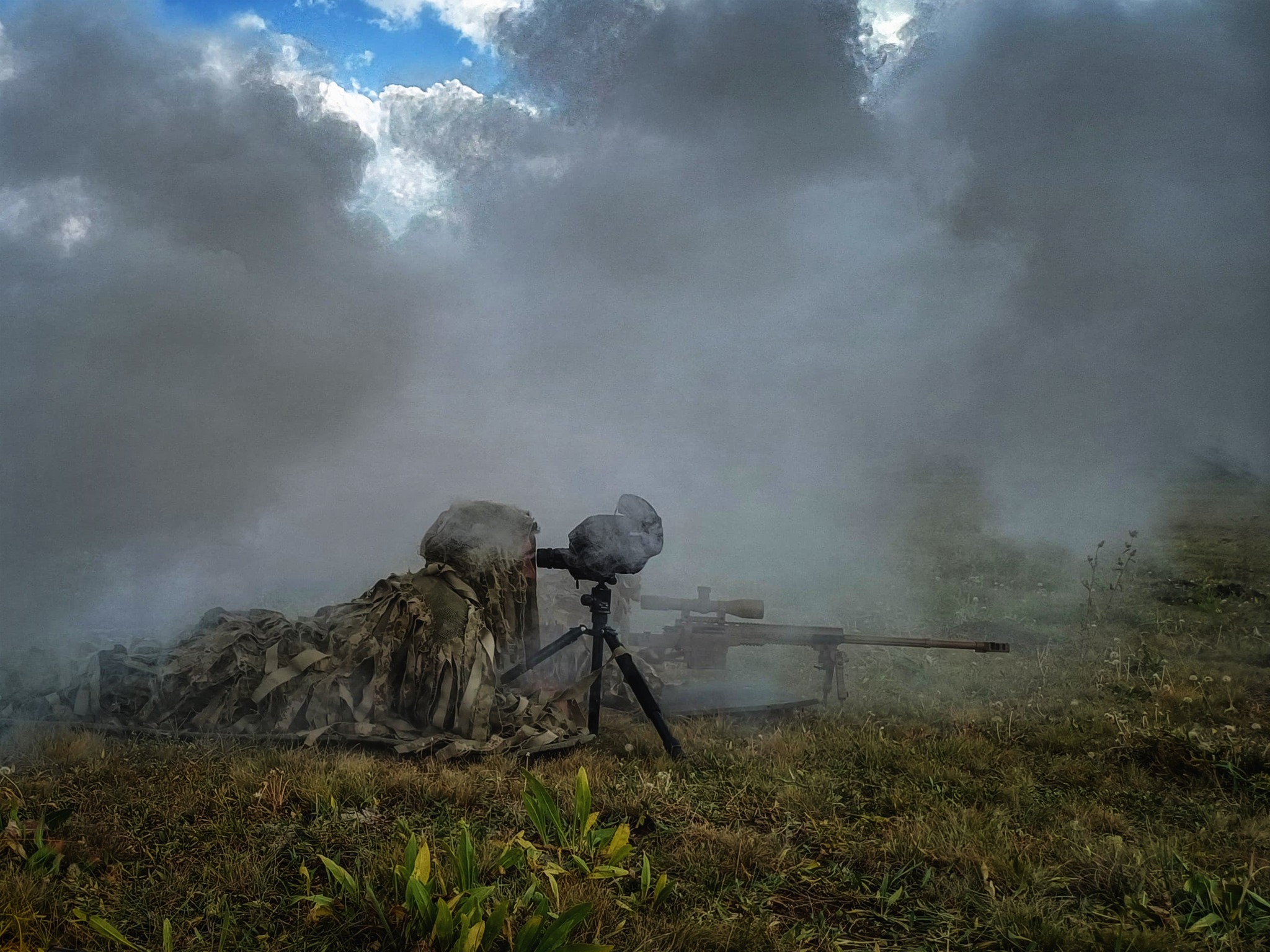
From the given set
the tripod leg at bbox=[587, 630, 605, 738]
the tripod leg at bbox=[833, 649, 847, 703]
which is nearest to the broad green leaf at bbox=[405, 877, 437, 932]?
the tripod leg at bbox=[587, 630, 605, 738]

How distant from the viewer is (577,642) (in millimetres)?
7367

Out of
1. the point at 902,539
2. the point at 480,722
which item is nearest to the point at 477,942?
the point at 480,722

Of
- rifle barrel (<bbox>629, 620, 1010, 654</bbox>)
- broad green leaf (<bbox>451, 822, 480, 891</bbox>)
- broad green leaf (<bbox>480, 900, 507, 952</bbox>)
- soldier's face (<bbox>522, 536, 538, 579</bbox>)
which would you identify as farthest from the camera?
rifle barrel (<bbox>629, 620, 1010, 654</bbox>)

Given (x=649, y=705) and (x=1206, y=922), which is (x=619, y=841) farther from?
(x=1206, y=922)

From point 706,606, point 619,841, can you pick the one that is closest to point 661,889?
point 619,841

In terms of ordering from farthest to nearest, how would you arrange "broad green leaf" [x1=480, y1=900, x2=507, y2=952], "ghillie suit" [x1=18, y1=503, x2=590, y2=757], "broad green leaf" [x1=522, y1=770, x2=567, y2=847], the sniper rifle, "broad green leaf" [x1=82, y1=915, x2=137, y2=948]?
1. the sniper rifle
2. "ghillie suit" [x1=18, y1=503, x2=590, y2=757]
3. "broad green leaf" [x1=522, y1=770, x2=567, y2=847]
4. "broad green leaf" [x1=82, y1=915, x2=137, y2=948]
5. "broad green leaf" [x1=480, y1=900, x2=507, y2=952]

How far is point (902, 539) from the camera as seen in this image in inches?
671

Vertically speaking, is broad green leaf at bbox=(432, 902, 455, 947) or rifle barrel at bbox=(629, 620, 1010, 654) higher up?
rifle barrel at bbox=(629, 620, 1010, 654)

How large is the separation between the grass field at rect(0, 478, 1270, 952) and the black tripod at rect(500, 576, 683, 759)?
0.21 m

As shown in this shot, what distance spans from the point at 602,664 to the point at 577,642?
2.40 m

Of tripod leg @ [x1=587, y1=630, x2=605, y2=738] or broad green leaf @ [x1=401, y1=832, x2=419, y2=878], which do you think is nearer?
broad green leaf @ [x1=401, y1=832, x2=419, y2=878]

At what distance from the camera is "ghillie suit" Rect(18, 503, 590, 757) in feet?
15.0

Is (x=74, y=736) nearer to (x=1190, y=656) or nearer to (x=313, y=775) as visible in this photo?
(x=313, y=775)

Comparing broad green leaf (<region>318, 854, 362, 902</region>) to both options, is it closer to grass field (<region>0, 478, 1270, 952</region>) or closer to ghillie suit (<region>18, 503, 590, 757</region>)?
grass field (<region>0, 478, 1270, 952</region>)
